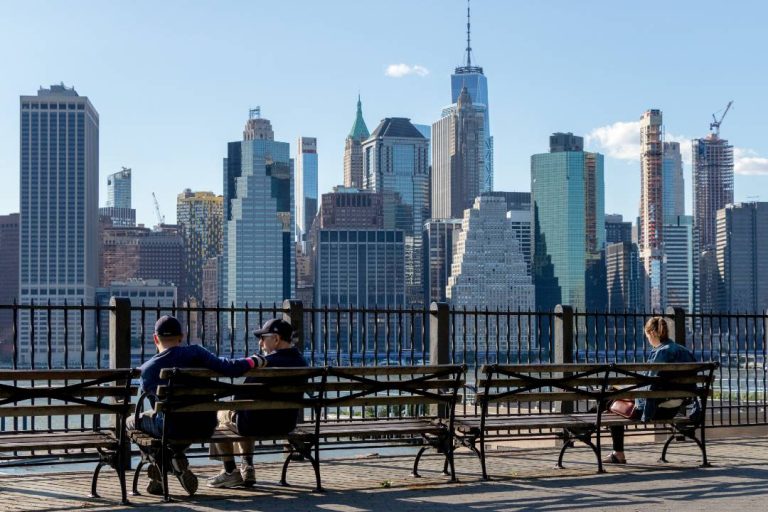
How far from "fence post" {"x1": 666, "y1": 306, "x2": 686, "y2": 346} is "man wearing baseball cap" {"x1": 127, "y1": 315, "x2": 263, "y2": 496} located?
6589 mm

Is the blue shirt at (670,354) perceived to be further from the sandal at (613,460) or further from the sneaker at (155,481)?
the sneaker at (155,481)

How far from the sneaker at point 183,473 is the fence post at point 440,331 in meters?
4.01

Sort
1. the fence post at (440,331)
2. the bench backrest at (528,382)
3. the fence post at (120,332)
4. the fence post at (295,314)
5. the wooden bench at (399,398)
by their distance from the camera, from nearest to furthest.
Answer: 1. the wooden bench at (399,398)
2. the bench backrest at (528,382)
3. the fence post at (120,332)
4. the fence post at (295,314)
5. the fence post at (440,331)

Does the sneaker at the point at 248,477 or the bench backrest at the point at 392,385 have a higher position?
the bench backrest at the point at 392,385

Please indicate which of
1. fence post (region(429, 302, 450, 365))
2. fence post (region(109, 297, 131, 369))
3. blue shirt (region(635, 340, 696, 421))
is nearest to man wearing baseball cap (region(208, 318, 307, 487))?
fence post (region(109, 297, 131, 369))

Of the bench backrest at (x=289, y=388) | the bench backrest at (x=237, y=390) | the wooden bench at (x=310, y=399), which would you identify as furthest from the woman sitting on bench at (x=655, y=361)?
the bench backrest at (x=237, y=390)

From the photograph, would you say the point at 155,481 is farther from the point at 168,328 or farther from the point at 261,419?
the point at 168,328

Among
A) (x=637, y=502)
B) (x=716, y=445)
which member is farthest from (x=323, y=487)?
(x=716, y=445)

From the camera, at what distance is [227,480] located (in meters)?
9.50

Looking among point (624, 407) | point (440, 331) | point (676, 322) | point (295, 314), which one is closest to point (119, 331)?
point (295, 314)

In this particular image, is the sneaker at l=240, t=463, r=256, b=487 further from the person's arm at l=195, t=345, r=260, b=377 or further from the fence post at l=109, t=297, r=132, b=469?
the fence post at l=109, t=297, r=132, b=469

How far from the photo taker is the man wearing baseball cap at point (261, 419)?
30.8 ft

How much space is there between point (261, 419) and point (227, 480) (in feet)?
1.65

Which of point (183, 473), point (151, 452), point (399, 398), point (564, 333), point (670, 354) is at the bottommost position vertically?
point (183, 473)
